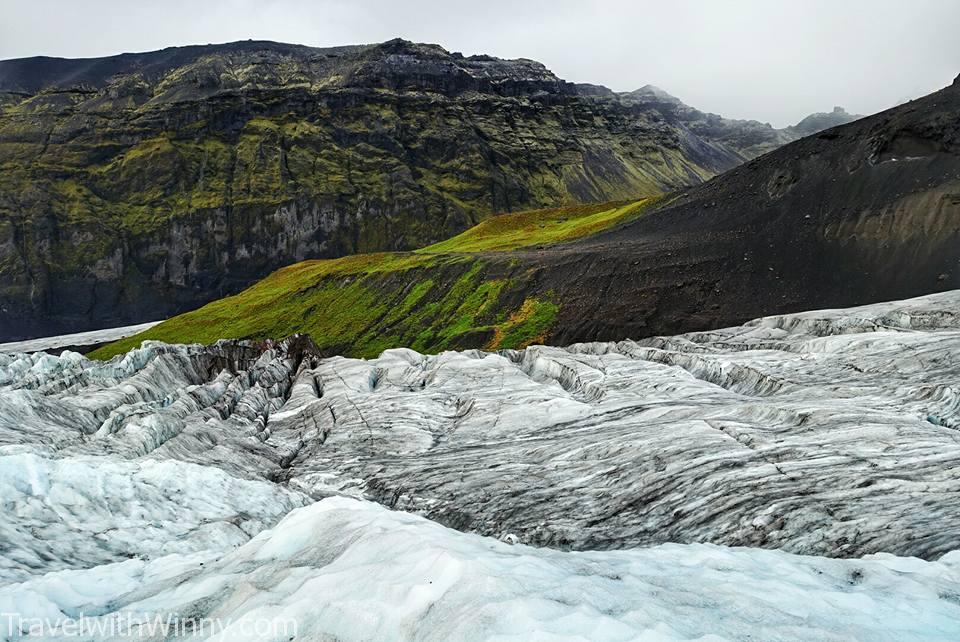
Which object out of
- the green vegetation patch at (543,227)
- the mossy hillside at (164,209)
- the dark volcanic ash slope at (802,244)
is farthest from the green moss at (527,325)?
the mossy hillside at (164,209)

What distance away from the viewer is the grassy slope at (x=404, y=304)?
69688 mm

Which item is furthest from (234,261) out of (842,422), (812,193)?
(842,422)

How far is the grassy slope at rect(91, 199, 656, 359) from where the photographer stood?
69.7 m

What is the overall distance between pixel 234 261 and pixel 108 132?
6163cm

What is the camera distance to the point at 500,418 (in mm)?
29125

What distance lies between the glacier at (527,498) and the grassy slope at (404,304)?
2862 centimetres

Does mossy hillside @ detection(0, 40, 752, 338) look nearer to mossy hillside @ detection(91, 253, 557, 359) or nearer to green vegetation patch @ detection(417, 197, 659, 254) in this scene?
green vegetation patch @ detection(417, 197, 659, 254)

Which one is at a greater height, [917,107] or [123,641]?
[917,107]

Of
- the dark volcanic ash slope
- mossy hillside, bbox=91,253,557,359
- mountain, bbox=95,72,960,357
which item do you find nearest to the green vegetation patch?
mountain, bbox=95,72,960,357

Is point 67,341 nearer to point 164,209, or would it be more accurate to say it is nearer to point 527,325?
point 164,209

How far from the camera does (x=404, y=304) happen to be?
80688mm

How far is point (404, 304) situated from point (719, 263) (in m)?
39.7

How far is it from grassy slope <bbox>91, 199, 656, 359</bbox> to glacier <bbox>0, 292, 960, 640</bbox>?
28.6 metres

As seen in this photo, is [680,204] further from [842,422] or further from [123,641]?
Answer: [123,641]
